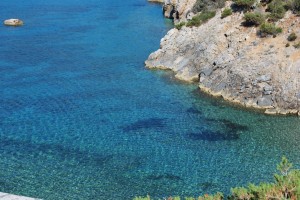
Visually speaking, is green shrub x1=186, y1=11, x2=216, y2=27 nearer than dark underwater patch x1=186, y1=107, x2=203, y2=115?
No

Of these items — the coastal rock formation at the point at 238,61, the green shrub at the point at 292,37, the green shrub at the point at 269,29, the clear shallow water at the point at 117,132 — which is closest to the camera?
the clear shallow water at the point at 117,132

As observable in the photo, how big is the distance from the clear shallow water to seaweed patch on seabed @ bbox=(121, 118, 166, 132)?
20 centimetres

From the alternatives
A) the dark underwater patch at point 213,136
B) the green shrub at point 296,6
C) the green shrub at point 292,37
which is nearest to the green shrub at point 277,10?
the green shrub at point 296,6

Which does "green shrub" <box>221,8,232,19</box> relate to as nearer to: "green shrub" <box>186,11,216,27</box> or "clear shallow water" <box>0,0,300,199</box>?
"green shrub" <box>186,11,216,27</box>

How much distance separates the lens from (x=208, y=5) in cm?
6606

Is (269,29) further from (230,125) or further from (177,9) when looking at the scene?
(177,9)

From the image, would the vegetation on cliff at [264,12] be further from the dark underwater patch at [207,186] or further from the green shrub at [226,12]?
the dark underwater patch at [207,186]

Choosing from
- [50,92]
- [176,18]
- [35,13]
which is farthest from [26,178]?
[35,13]

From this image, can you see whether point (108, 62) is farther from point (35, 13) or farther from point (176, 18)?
point (35, 13)

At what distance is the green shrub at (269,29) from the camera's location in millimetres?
53656

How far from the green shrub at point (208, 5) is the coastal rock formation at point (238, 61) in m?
1.51

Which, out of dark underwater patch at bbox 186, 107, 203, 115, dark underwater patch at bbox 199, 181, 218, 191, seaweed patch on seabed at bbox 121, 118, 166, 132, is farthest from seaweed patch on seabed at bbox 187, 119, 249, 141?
dark underwater patch at bbox 199, 181, 218, 191

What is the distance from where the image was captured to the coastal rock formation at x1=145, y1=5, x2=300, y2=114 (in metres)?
49.1

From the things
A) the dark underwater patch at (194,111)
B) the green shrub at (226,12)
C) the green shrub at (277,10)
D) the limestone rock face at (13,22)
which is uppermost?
the green shrub at (277,10)
